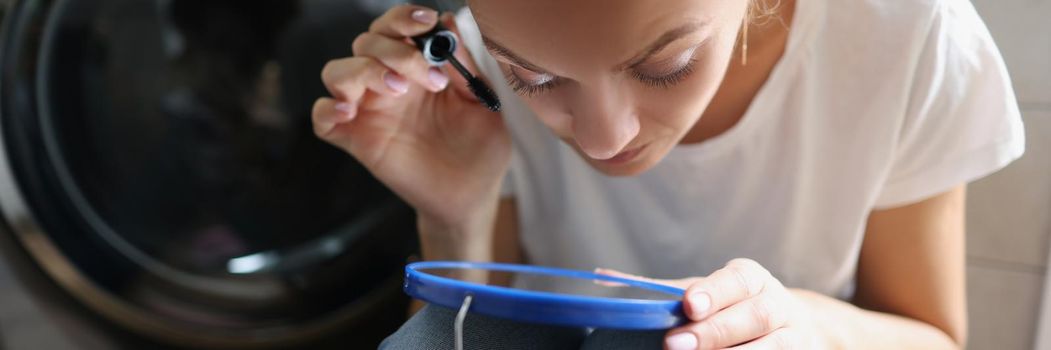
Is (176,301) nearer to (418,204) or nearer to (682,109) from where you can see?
(418,204)

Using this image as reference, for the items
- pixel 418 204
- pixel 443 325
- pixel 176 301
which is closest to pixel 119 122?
pixel 176 301

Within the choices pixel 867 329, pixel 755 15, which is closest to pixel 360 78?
pixel 755 15

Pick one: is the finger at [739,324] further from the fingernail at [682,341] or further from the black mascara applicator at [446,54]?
the black mascara applicator at [446,54]

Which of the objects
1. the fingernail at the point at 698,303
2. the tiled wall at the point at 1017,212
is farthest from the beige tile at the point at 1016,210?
the fingernail at the point at 698,303

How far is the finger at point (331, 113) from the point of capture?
66cm

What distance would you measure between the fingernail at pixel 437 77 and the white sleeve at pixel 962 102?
359 millimetres

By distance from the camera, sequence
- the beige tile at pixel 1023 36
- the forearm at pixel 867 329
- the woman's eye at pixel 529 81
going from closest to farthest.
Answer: the woman's eye at pixel 529 81, the forearm at pixel 867 329, the beige tile at pixel 1023 36

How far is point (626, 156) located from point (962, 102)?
0.27 metres

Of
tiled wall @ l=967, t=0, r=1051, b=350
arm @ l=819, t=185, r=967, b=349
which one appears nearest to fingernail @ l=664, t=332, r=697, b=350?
arm @ l=819, t=185, r=967, b=349

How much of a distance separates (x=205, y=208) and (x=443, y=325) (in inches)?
A: 18.0

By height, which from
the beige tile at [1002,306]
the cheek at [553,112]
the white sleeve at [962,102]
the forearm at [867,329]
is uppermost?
the cheek at [553,112]

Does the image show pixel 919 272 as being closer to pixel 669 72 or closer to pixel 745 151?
pixel 745 151

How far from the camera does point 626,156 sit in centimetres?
58

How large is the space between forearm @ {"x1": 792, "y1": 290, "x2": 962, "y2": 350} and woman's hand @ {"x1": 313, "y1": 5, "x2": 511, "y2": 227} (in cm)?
28
